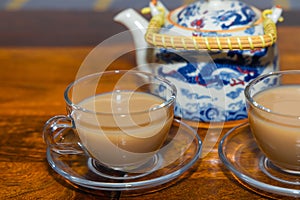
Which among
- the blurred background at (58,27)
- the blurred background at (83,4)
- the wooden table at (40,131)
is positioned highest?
the wooden table at (40,131)

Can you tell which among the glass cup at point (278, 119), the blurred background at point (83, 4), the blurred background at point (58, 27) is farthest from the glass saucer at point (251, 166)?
the blurred background at point (83, 4)

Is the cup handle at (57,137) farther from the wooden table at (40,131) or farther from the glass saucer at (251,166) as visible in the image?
the glass saucer at (251,166)

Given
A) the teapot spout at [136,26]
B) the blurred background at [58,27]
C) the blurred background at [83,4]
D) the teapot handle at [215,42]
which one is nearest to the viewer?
the teapot handle at [215,42]

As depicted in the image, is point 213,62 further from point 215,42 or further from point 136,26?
point 136,26

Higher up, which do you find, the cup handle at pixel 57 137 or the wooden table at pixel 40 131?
the cup handle at pixel 57 137

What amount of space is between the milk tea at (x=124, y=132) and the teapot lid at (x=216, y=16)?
180mm

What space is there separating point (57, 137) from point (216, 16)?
1.00 ft

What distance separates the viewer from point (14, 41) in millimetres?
1251

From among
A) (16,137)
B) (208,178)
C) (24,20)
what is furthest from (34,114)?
(24,20)

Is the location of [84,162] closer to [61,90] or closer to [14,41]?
[61,90]

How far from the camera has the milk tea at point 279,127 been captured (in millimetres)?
657

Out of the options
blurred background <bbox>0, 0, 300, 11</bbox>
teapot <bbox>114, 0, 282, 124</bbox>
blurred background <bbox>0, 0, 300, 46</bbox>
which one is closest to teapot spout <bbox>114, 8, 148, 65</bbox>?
teapot <bbox>114, 0, 282, 124</bbox>

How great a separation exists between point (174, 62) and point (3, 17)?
0.76 metres

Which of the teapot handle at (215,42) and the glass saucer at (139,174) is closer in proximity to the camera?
the glass saucer at (139,174)
